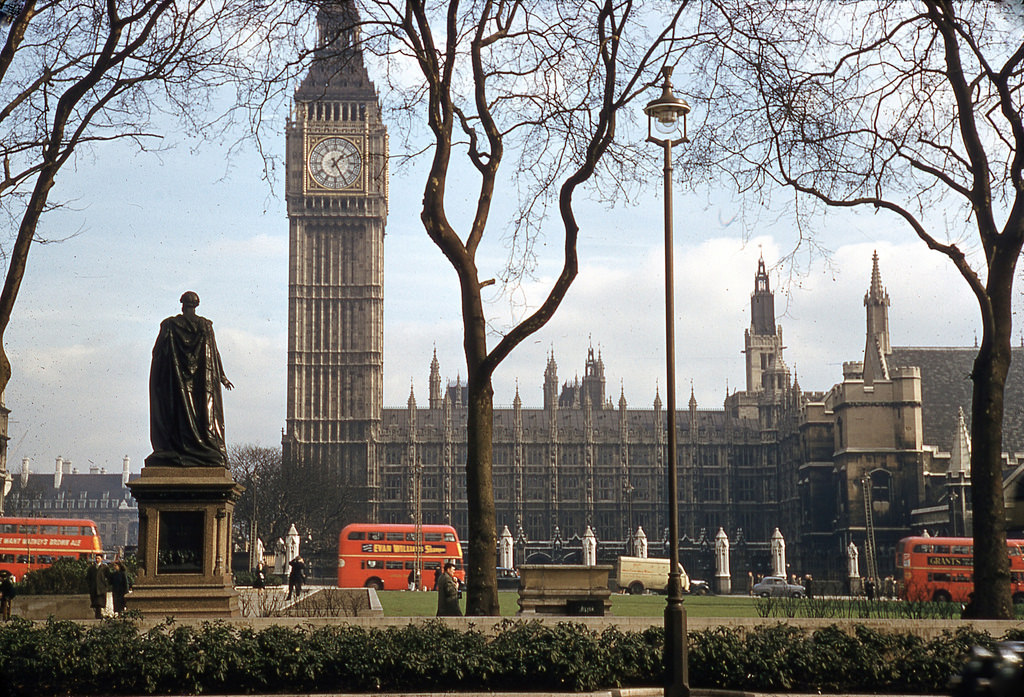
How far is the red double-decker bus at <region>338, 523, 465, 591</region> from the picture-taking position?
6078cm

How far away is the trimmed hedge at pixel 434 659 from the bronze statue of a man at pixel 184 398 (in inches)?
108

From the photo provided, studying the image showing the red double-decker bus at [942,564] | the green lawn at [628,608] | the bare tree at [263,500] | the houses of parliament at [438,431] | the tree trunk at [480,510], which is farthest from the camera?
the houses of parliament at [438,431]

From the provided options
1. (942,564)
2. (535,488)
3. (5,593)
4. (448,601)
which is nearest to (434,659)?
(448,601)

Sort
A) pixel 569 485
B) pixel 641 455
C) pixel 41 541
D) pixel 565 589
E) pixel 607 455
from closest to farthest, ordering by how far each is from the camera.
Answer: pixel 565 589 → pixel 41 541 → pixel 569 485 → pixel 607 455 → pixel 641 455

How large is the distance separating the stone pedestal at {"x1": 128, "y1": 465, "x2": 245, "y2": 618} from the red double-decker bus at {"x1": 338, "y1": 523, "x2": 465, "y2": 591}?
45317 millimetres

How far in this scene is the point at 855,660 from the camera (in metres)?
13.2

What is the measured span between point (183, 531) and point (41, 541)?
134 ft

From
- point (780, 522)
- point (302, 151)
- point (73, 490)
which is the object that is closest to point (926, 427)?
point (780, 522)

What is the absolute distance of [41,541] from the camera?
172ft

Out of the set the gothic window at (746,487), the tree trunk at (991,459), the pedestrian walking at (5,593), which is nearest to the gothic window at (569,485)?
the gothic window at (746,487)

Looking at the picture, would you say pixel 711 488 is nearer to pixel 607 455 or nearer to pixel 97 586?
pixel 607 455

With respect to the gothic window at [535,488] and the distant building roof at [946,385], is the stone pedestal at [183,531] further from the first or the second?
the gothic window at [535,488]

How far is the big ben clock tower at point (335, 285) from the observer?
102m

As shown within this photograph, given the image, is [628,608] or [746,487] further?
[746,487]
